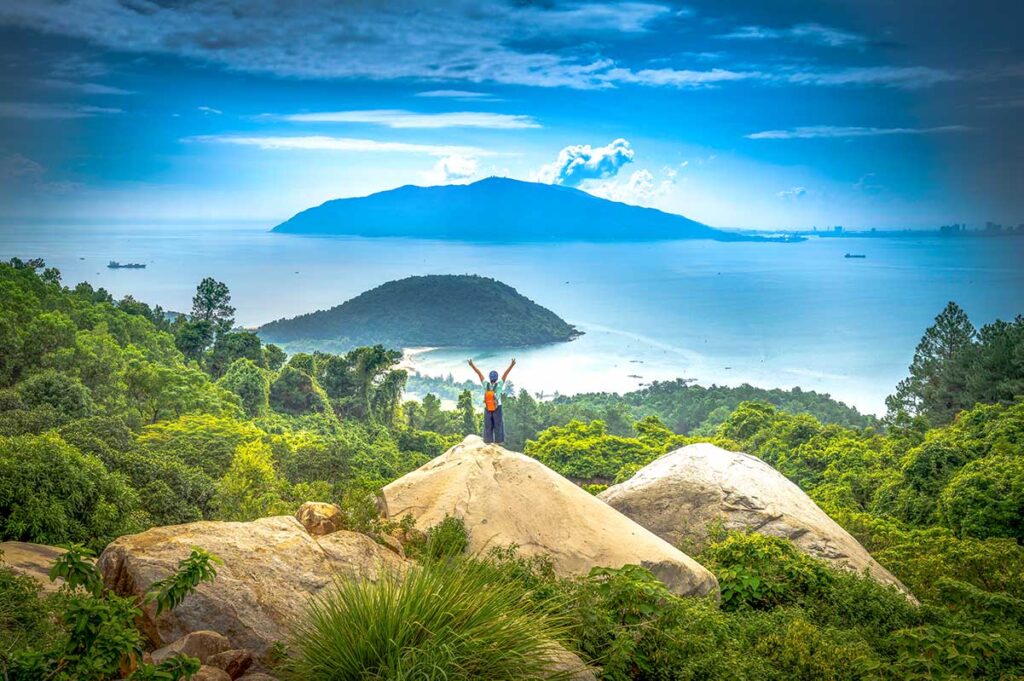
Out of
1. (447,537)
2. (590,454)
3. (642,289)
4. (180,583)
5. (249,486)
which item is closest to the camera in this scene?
(180,583)

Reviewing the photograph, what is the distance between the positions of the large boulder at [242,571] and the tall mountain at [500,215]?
529 feet

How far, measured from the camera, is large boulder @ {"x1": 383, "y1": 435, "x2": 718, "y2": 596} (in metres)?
8.73

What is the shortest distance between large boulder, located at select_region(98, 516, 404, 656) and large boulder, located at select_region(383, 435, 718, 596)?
67.9 inches

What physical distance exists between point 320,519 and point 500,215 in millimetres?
165759

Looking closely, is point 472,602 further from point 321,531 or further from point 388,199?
point 388,199

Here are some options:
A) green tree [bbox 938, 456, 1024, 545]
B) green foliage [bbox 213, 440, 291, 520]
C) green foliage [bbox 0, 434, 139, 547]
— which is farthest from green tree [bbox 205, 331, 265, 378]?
green tree [bbox 938, 456, 1024, 545]

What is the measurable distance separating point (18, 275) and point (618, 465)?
32.7 m

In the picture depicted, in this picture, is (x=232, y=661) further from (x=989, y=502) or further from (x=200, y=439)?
(x=200, y=439)

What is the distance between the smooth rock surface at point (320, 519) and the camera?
8.70 m

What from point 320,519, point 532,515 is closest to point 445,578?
point 320,519

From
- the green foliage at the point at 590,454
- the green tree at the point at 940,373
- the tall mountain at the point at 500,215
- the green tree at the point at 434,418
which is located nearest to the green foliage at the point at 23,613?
the green foliage at the point at 590,454

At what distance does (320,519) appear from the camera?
8.78 m

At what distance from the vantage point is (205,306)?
60844 mm

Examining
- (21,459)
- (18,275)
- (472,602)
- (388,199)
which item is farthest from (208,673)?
(388,199)
